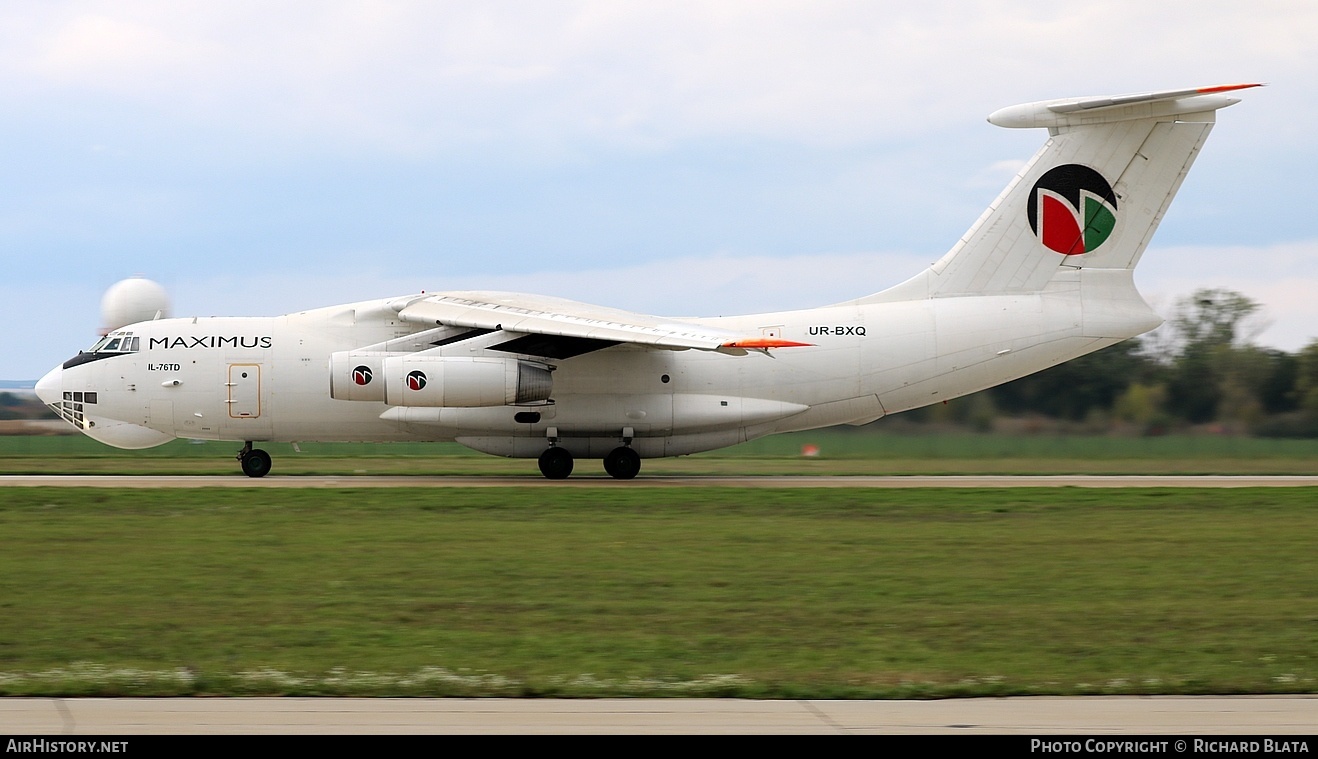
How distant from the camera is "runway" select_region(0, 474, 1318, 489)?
21469 mm

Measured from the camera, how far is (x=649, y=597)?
1102cm

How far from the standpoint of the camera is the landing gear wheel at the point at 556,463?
23.6 meters

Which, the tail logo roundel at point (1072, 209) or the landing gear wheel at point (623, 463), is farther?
the landing gear wheel at point (623, 463)

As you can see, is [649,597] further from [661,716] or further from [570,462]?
[570,462]

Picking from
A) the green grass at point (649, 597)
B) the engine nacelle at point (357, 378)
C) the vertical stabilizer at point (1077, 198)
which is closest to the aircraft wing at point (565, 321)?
the engine nacelle at point (357, 378)

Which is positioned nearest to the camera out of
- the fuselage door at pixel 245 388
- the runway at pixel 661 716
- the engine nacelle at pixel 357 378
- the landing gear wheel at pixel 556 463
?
the runway at pixel 661 716

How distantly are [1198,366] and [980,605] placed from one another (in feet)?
63.5

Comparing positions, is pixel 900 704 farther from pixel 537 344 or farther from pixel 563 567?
pixel 537 344

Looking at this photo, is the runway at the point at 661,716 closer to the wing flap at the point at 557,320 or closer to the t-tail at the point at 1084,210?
the wing flap at the point at 557,320

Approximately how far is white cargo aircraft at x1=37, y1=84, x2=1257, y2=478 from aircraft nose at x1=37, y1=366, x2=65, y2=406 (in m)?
0.07

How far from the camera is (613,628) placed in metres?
9.67

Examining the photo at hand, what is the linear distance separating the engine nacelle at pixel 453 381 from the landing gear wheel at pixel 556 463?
1.65 meters

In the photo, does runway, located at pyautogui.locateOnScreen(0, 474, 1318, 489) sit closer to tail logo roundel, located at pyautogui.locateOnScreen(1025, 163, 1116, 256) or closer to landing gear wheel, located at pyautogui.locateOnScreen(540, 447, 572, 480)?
landing gear wheel, located at pyautogui.locateOnScreen(540, 447, 572, 480)

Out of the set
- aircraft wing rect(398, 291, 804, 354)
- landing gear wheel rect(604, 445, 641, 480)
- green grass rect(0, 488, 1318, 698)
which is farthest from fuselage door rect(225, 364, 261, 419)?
landing gear wheel rect(604, 445, 641, 480)
